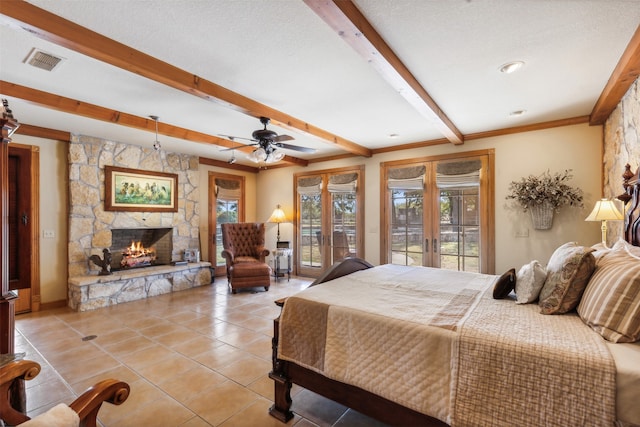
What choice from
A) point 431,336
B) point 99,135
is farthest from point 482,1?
point 99,135

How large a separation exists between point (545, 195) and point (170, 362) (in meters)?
4.80

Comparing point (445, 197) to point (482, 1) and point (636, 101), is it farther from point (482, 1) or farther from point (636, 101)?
point (482, 1)

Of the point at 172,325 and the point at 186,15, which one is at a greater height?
the point at 186,15

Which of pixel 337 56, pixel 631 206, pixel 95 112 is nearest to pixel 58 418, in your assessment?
pixel 337 56

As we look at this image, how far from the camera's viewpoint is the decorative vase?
406 cm

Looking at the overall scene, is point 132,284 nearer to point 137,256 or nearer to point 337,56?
point 137,256

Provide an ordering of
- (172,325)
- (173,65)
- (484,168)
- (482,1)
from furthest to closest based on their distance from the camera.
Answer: (484,168) → (172,325) → (173,65) → (482,1)

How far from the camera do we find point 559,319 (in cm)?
165

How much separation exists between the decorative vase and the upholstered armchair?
4.19 metres

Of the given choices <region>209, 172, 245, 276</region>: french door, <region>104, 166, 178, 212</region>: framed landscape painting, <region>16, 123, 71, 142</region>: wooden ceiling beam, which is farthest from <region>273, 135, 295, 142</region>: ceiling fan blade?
<region>209, 172, 245, 276</region>: french door

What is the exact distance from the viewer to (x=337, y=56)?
2418 mm

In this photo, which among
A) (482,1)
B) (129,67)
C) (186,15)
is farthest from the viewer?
(129,67)

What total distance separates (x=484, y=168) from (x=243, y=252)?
14.9ft

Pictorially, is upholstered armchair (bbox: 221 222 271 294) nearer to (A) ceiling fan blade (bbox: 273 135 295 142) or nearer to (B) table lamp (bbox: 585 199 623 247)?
(A) ceiling fan blade (bbox: 273 135 295 142)
